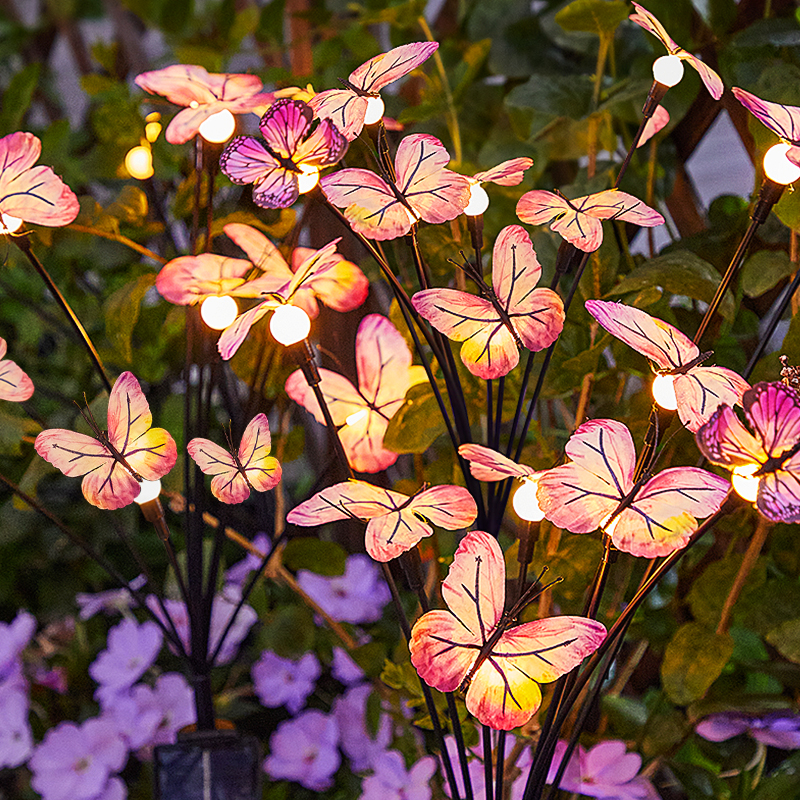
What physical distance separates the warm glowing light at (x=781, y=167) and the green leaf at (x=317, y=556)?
406 mm

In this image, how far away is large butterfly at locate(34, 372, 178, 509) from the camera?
34 cm

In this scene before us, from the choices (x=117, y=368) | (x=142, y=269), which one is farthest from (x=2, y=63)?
(x=142, y=269)

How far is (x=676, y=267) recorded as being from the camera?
17.5 inches

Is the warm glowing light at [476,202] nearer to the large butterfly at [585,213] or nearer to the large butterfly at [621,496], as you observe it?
the large butterfly at [585,213]

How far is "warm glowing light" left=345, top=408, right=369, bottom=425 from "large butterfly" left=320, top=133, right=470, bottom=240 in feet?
0.46

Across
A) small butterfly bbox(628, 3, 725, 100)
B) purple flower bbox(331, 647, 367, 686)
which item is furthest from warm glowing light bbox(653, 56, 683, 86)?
purple flower bbox(331, 647, 367, 686)

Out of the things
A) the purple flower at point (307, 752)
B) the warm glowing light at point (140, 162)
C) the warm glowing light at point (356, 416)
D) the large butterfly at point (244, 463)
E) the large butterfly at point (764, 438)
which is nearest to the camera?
the large butterfly at point (764, 438)

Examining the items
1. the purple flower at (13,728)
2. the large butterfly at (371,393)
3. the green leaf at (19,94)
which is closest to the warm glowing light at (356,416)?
the large butterfly at (371,393)

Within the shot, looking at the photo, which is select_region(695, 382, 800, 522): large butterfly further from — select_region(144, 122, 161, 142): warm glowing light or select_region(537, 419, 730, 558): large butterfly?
select_region(144, 122, 161, 142): warm glowing light

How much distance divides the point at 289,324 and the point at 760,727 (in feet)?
1.55

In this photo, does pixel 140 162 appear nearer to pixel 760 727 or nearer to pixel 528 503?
pixel 528 503

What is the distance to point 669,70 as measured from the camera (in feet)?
1.17

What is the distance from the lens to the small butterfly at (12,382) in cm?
36

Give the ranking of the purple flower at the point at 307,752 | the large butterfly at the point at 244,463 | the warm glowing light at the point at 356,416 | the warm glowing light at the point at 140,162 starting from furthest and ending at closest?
the purple flower at the point at 307,752, the warm glowing light at the point at 140,162, the warm glowing light at the point at 356,416, the large butterfly at the point at 244,463
